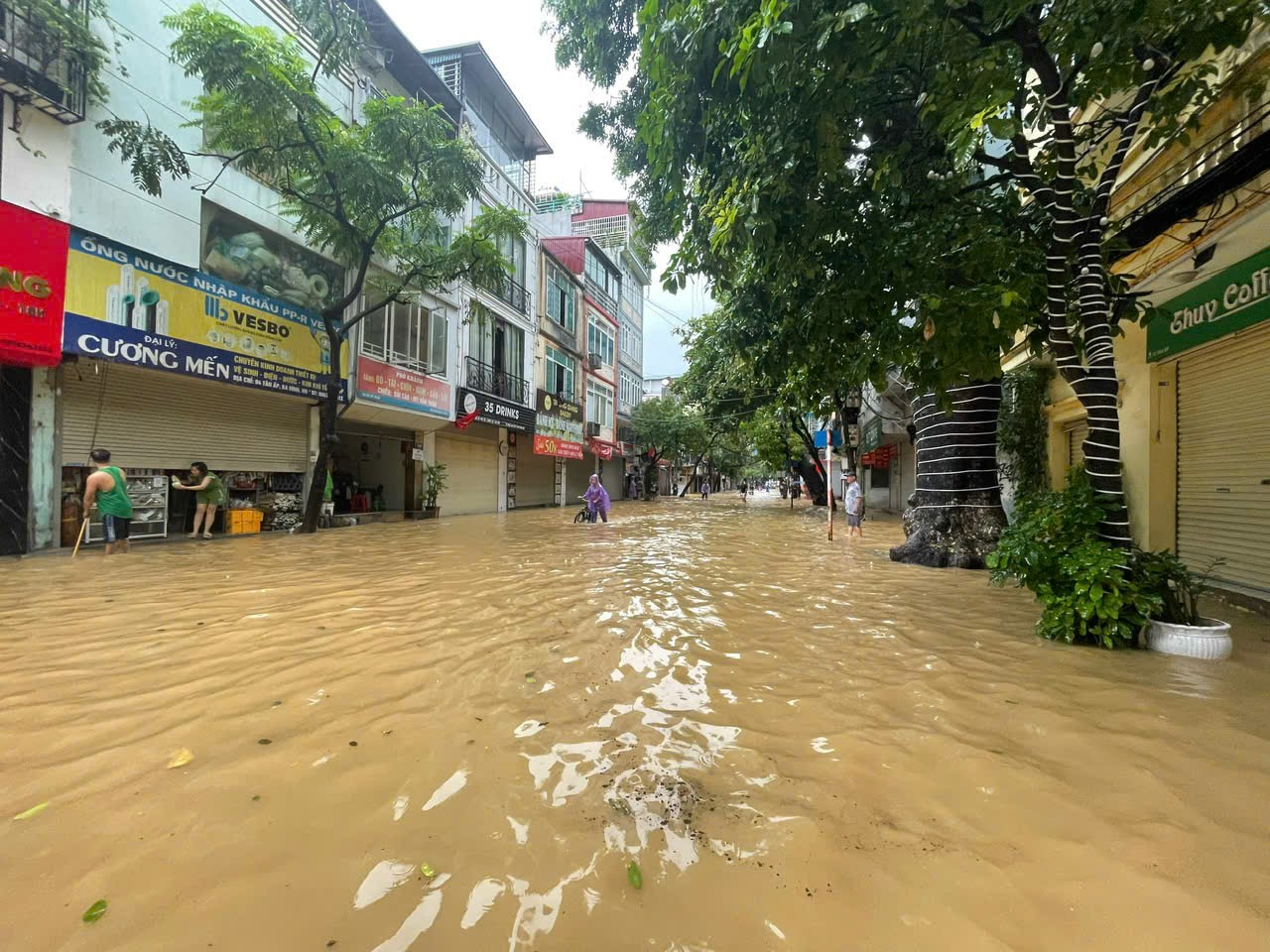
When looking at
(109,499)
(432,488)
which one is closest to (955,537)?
(109,499)

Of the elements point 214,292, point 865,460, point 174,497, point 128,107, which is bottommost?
point 174,497

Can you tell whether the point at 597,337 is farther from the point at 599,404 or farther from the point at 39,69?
the point at 39,69

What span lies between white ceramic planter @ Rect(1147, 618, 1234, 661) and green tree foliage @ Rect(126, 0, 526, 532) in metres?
12.4

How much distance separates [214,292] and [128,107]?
2989 millimetres

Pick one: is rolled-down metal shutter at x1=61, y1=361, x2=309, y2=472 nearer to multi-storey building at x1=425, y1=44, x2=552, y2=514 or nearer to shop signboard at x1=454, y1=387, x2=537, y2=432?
shop signboard at x1=454, y1=387, x2=537, y2=432

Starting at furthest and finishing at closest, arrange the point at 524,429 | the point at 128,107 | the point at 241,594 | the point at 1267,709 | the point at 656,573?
the point at 524,429
the point at 128,107
the point at 656,573
the point at 241,594
the point at 1267,709

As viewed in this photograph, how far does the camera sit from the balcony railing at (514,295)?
19.4m

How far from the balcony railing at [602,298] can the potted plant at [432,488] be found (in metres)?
14.4

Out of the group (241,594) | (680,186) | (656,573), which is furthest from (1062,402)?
(241,594)

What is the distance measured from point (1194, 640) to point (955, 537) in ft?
14.9

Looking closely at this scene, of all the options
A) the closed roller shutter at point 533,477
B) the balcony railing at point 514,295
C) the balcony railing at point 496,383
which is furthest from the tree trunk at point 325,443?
A: the closed roller shutter at point 533,477

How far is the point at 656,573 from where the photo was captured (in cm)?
732

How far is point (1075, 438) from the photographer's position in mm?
9531

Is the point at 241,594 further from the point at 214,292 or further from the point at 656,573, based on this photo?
the point at 214,292
